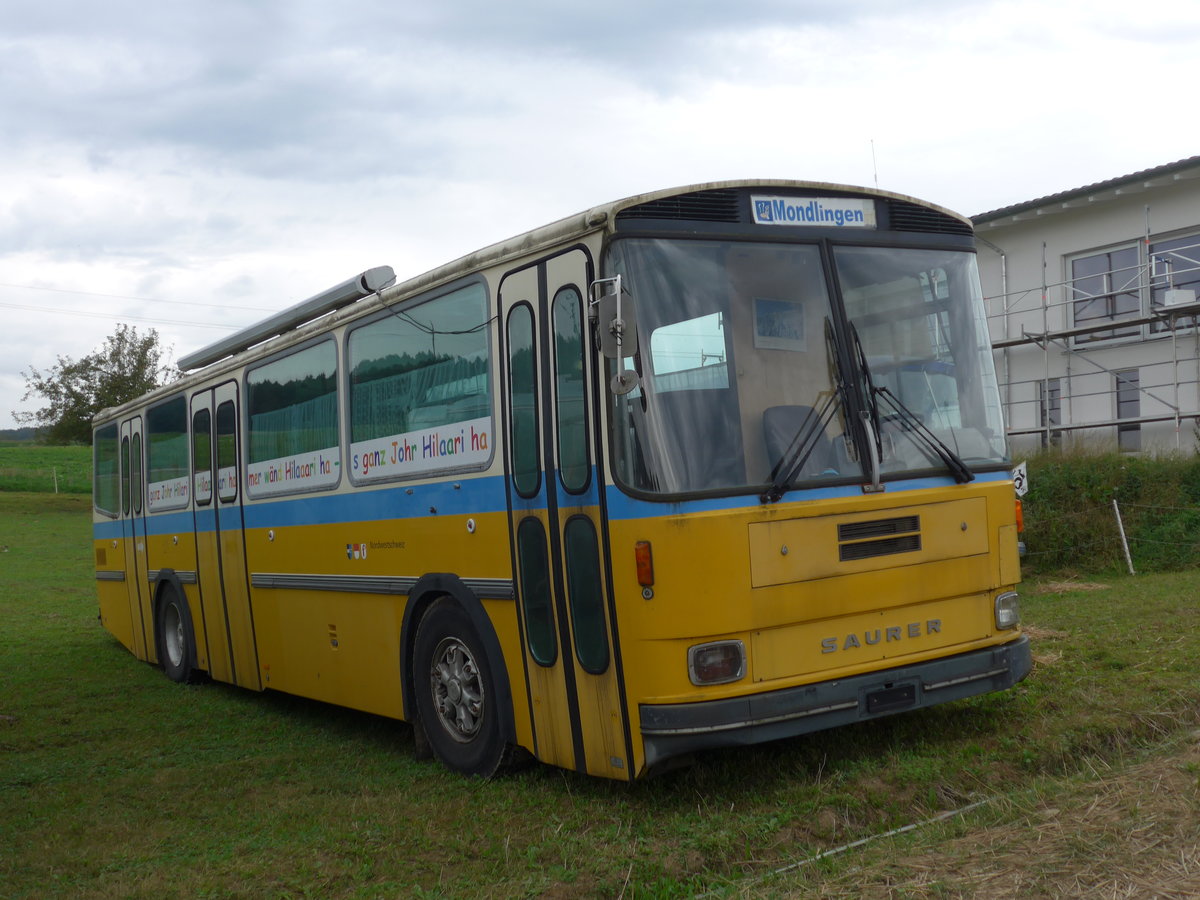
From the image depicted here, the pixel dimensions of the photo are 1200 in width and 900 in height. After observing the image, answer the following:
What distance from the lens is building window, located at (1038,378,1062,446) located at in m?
22.9

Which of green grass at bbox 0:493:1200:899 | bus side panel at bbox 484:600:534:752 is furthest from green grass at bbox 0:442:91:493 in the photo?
bus side panel at bbox 484:600:534:752

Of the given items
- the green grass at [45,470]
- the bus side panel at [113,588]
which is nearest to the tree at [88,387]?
the green grass at [45,470]

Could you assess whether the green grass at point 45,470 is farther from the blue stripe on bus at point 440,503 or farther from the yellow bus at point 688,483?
the yellow bus at point 688,483

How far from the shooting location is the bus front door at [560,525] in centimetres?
590

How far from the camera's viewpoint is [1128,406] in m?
22.5

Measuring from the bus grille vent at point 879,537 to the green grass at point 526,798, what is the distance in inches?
42.1

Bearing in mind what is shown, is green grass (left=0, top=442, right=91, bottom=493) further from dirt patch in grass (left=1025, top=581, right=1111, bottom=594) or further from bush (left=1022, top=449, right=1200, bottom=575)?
dirt patch in grass (left=1025, top=581, right=1111, bottom=594)

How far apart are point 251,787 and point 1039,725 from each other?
14.9ft

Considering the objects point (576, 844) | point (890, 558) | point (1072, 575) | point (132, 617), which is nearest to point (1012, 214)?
point (1072, 575)

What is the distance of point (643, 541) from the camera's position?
5613mm

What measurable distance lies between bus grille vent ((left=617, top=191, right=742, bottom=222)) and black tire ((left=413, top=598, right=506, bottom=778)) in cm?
257

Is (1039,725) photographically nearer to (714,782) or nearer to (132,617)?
(714,782)

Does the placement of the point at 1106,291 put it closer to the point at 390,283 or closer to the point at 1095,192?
the point at 1095,192

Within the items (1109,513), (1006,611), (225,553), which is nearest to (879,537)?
(1006,611)
